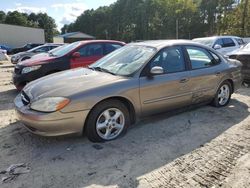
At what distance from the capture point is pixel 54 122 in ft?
12.2

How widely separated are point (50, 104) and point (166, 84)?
2.00 metres

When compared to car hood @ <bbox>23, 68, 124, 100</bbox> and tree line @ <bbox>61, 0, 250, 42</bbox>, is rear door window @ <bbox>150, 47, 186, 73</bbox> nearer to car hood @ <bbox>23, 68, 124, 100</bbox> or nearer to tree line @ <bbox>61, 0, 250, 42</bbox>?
car hood @ <bbox>23, 68, 124, 100</bbox>

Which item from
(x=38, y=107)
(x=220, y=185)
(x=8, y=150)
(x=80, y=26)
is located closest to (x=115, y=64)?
(x=38, y=107)

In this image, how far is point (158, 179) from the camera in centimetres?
321

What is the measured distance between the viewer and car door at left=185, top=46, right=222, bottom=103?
5188 millimetres

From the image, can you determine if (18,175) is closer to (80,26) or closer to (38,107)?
(38,107)

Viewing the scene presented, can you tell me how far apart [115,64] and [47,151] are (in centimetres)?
→ 190

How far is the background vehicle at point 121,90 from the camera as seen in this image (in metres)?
3.81

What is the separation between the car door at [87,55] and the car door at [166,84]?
3.62m

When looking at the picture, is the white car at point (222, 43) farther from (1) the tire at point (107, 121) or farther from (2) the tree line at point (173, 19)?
(2) the tree line at point (173, 19)

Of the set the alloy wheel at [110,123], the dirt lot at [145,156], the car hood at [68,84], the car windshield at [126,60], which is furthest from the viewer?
the car windshield at [126,60]

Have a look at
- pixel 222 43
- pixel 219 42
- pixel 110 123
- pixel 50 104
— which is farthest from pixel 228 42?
pixel 50 104

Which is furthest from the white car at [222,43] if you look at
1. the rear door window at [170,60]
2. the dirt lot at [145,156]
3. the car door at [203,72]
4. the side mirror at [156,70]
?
the side mirror at [156,70]

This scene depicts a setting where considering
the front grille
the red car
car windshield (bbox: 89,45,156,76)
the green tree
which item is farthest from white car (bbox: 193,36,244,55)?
the green tree
